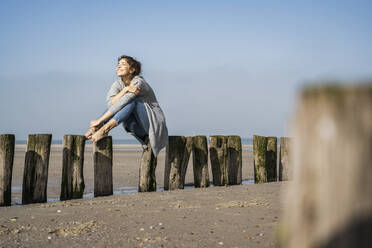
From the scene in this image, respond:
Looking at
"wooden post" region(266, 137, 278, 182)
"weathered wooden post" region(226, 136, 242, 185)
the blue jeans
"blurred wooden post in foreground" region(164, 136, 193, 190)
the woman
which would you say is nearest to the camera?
the woman

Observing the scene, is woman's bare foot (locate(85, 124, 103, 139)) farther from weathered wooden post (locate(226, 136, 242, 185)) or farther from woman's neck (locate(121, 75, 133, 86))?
weathered wooden post (locate(226, 136, 242, 185))

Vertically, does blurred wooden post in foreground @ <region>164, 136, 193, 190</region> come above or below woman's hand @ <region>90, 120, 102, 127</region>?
below

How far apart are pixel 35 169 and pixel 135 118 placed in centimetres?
161

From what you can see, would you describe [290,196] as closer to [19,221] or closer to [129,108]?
[19,221]

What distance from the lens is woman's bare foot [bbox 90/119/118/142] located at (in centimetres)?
536

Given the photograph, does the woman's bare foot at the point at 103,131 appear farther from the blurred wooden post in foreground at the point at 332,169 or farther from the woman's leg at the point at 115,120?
the blurred wooden post in foreground at the point at 332,169

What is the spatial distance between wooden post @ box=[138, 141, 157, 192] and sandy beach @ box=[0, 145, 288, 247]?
0.29 metres

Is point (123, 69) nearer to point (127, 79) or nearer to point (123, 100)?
point (127, 79)

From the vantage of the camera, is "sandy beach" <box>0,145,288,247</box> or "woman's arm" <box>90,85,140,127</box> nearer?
"sandy beach" <box>0,145,288,247</box>

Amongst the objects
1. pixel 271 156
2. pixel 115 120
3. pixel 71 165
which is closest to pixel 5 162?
pixel 71 165

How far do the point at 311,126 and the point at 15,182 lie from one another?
837 centimetres

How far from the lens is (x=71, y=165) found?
525 centimetres

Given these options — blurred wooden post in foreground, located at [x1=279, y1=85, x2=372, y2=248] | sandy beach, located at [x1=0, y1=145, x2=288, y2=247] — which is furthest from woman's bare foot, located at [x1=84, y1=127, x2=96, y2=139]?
blurred wooden post in foreground, located at [x1=279, y1=85, x2=372, y2=248]

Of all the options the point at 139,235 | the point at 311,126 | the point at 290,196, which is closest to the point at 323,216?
the point at 290,196
